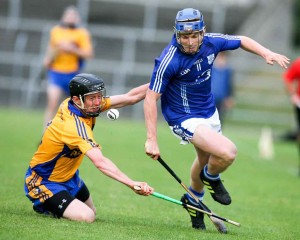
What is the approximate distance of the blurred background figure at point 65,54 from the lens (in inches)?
578

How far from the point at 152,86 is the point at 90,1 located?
70.3 feet

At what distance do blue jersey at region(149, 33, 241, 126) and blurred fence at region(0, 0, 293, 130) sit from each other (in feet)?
54.4

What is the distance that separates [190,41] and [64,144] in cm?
152

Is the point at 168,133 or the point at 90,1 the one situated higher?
the point at 90,1

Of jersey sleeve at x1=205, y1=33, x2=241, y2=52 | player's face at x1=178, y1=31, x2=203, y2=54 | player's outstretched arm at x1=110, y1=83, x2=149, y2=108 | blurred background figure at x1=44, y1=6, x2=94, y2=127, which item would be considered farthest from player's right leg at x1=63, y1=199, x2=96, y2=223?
blurred background figure at x1=44, y1=6, x2=94, y2=127

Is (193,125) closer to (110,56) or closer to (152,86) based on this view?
(152,86)

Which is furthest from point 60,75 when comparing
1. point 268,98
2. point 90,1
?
point 90,1

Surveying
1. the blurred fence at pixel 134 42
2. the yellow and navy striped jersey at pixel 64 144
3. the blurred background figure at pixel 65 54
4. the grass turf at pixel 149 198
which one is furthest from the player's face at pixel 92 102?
the blurred fence at pixel 134 42

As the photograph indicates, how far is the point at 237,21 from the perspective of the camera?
94.6ft

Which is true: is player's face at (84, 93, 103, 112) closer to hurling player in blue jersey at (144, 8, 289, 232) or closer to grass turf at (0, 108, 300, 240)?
hurling player in blue jersey at (144, 8, 289, 232)

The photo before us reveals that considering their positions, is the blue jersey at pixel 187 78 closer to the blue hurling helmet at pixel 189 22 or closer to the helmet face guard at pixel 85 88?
the blue hurling helmet at pixel 189 22

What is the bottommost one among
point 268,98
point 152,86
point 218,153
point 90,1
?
point 268,98

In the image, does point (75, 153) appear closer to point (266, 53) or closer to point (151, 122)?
point (151, 122)

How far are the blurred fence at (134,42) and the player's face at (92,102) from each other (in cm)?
1718
